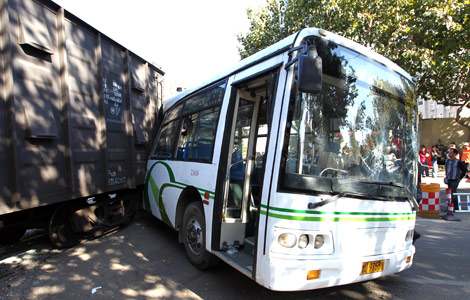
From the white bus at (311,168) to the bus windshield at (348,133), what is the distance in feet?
0.04

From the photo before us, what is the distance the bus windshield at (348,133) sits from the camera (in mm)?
2803

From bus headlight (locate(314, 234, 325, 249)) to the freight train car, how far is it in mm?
3330

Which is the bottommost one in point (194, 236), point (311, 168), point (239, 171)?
point (194, 236)

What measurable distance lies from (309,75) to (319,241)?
1503 mm

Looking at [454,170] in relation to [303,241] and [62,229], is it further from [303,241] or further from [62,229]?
[62,229]

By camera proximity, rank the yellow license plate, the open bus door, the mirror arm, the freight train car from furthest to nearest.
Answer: the open bus door → the freight train car → the yellow license plate → the mirror arm

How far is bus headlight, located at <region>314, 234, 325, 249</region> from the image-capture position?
275 centimetres

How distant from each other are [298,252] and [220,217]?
4.09ft

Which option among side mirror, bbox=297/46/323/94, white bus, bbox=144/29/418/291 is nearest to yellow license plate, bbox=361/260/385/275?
white bus, bbox=144/29/418/291

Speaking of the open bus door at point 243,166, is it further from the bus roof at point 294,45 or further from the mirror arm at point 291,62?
the mirror arm at point 291,62

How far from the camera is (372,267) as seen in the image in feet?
9.73

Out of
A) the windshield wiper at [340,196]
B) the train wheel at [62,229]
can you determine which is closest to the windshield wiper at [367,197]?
the windshield wiper at [340,196]

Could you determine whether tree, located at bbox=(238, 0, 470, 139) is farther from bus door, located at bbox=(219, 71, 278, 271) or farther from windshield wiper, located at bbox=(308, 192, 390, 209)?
windshield wiper, located at bbox=(308, 192, 390, 209)

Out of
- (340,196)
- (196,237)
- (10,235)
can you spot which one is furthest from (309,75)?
(10,235)
